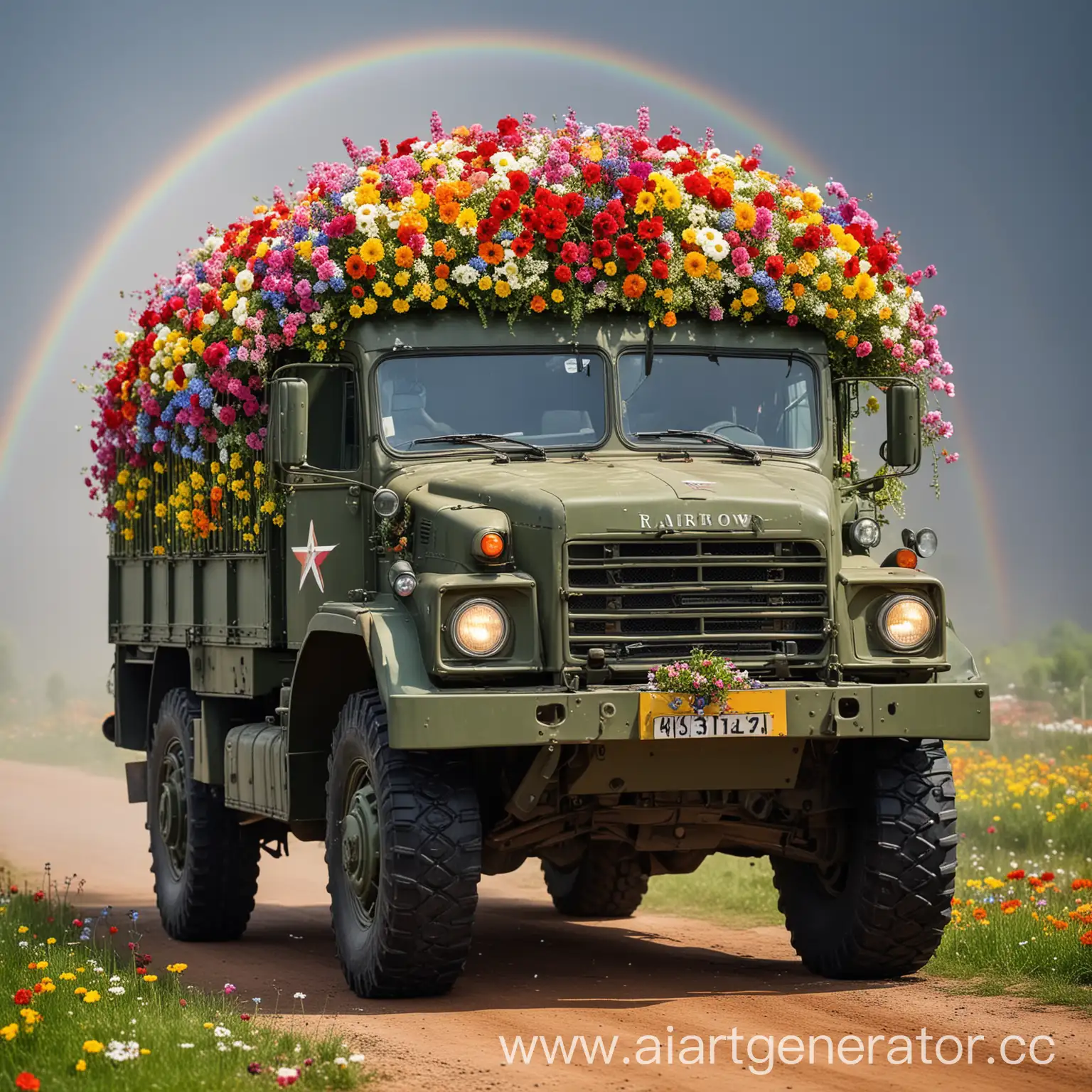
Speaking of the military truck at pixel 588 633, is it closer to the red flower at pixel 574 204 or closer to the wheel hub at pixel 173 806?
the red flower at pixel 574 204

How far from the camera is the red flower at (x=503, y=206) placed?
10.5 meters

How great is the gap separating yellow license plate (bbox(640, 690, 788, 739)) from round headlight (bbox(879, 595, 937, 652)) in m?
0.79

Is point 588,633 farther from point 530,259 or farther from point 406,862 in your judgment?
point 530,259

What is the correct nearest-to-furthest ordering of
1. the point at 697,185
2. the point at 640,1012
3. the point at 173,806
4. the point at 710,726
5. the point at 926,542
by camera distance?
1. the point at 710,726
2. the point at 640,1012
3. the point at 926,542
4. the point at 697,185
5. the point at 173,806

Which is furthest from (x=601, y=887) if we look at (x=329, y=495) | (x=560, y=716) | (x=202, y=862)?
(x=560, y=716)

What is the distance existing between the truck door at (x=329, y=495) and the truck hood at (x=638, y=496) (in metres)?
0.59

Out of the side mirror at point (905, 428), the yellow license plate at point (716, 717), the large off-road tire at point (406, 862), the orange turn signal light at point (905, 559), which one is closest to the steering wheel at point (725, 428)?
the side mirror at point (905, 428)

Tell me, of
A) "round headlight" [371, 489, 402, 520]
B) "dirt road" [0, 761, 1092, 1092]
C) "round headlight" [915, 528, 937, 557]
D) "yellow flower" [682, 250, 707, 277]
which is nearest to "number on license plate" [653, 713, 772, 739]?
"dirt road" [0, 761, 1092, 1092]

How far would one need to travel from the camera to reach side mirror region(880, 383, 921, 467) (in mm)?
10234

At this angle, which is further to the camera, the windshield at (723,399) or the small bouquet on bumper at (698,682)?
the windshield at (723,399)

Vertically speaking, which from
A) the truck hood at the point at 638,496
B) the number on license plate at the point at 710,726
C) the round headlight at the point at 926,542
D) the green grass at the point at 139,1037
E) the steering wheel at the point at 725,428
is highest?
the steering wheel at the point at 725,428

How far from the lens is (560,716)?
8.40 m

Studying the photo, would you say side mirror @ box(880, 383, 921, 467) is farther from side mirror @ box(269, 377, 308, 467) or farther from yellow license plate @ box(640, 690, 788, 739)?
side mirror @ box(269, 377, 308, 467)

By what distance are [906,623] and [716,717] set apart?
116cm
